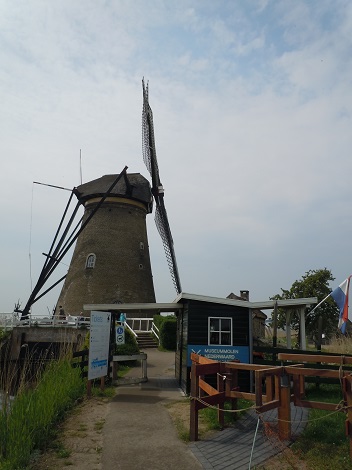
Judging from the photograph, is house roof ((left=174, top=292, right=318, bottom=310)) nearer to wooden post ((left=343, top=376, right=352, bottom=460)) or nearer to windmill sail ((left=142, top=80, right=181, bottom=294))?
wooden post ((left=343, top=376, right=352, bottom=460))

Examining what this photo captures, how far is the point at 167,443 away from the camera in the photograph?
21.0 feet

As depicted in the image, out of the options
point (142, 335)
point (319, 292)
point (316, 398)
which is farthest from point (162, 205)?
point (316, 398)

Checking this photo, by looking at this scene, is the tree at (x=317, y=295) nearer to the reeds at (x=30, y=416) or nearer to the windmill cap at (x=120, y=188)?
the windmill cap at (x=120, y=188)

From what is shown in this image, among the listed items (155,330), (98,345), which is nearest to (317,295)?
(155,330)

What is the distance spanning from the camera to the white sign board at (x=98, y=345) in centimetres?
1023

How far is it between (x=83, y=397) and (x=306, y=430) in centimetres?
574

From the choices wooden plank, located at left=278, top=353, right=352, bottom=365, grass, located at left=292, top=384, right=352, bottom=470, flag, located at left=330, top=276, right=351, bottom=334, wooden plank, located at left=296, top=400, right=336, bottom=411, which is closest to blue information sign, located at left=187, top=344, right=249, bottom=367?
flag, located at left=330, top=276, right=351, bottom=334

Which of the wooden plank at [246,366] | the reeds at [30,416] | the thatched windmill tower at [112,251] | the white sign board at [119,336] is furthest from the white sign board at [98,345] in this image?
the thatched windmill tower at [112,251]

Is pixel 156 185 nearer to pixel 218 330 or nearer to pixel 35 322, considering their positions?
pixel 35 322

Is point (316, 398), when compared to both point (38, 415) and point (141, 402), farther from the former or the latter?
point (38, 415)

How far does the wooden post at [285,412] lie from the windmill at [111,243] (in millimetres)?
23895

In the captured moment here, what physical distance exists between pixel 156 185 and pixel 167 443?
91.4ft

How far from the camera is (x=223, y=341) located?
11.6 meters

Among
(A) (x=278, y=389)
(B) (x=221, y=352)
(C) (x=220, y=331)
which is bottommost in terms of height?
(A) (x=278, y=389)
